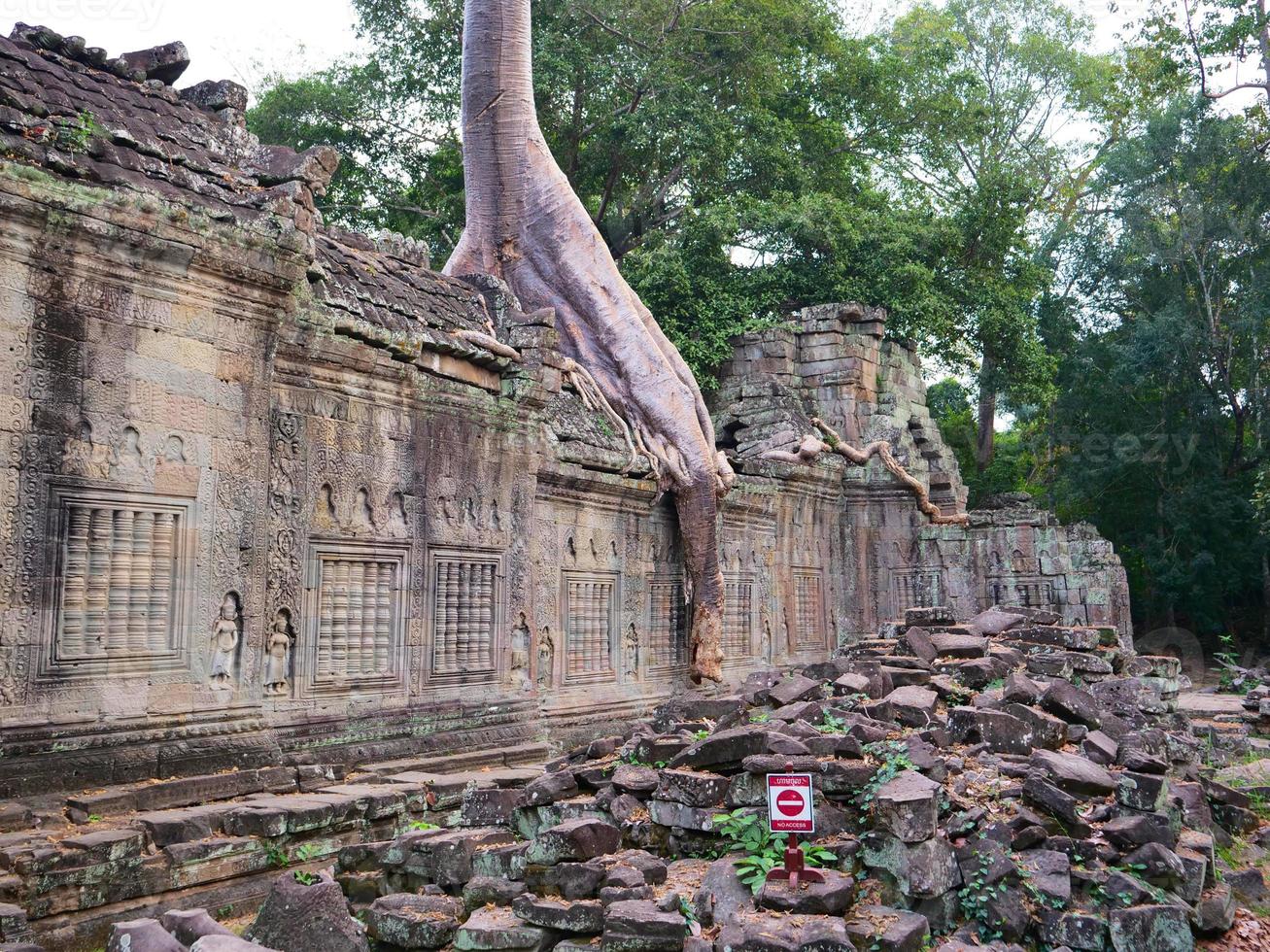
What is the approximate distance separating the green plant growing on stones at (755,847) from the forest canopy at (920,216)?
36.9 feet

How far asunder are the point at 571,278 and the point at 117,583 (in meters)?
6.85

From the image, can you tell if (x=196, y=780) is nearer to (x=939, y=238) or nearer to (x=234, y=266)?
(x=234, y=266)

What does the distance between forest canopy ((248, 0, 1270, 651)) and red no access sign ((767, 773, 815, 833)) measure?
455 inches

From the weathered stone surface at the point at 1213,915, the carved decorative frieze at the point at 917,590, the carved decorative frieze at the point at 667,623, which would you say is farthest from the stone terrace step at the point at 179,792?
the carved decorative frieze at the point at 917,590

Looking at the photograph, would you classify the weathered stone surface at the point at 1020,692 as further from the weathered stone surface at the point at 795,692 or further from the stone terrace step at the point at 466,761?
the stone terrace step at the point at 466,761

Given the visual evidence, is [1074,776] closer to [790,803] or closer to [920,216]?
[790,803]

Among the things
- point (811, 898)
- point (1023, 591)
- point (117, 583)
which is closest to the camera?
point (811, 898)

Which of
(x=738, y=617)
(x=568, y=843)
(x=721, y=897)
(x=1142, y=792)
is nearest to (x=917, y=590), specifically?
(x=738, y=617)

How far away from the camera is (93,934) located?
14.4 ft

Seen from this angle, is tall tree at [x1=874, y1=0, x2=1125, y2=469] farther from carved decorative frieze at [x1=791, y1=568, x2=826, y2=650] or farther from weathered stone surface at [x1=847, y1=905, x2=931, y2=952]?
weathered stone surface at [x1=847, y1=905, x2=931, y2=952]

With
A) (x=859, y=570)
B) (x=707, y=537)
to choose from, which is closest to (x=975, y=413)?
(x=859, y=570)

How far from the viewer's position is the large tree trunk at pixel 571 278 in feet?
35.3

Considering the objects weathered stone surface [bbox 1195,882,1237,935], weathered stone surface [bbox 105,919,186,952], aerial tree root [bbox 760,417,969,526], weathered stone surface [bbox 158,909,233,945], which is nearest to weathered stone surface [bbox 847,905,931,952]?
weathered stone surface [bbox 1195,882,1237,935]

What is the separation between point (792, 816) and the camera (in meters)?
4.43
